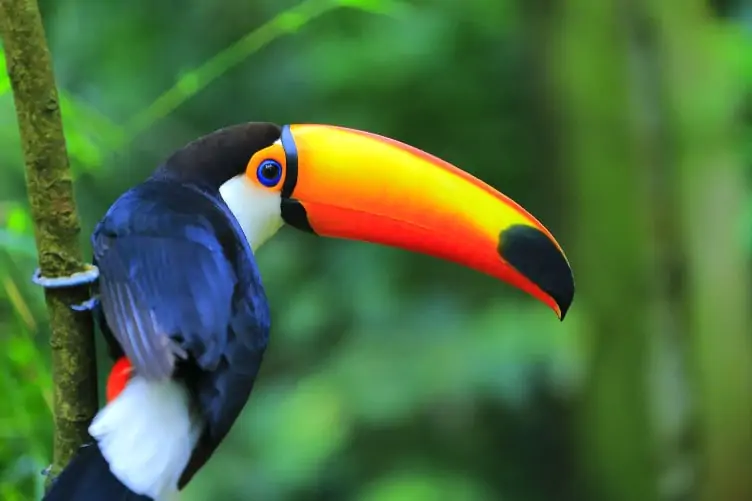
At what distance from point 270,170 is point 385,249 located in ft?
3.43

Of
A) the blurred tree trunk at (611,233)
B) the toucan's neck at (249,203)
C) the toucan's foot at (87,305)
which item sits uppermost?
the toucan's neck at (249,203)

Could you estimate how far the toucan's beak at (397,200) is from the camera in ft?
2.24

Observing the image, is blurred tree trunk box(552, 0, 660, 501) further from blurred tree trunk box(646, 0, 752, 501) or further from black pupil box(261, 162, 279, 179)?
black pupil box(261, 162, 279, 179)

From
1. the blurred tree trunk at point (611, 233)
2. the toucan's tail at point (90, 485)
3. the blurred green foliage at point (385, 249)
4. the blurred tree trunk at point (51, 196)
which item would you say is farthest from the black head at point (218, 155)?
the blurred tree trunk at point (611, 233)

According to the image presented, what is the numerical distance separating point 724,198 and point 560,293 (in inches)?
41.6

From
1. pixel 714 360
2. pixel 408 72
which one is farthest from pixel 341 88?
pixel 714 360

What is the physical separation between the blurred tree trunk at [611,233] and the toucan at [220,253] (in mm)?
981

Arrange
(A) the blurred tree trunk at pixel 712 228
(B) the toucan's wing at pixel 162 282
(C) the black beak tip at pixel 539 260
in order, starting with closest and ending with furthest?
1. (B) the toucan's wing at pixel 162 282
2. (C) the black beak tip at pixel 539 260
3. (A) the blurred tree trunk at pixel 712 228

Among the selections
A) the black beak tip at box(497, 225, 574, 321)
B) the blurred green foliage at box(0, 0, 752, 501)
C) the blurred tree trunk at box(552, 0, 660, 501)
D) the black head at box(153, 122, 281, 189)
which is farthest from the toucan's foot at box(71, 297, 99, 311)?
the blurred tree trunk at box(552, 0, 660, 501)

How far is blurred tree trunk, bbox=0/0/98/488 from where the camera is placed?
0.57 m

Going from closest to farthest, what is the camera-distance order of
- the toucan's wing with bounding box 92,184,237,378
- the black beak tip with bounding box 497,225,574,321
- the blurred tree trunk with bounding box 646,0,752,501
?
the toucan's wing with bounding box 92,184,237,378, the black beak tip with bounding box 497,225,574,321, the blurred tree trunk with bounding box 646,0,752,501

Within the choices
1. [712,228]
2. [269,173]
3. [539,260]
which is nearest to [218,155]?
[269,173]

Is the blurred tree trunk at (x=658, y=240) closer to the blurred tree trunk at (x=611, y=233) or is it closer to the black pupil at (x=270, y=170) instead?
the blurred tree trunk at (x=611, y=233)

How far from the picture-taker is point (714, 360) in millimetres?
1654
